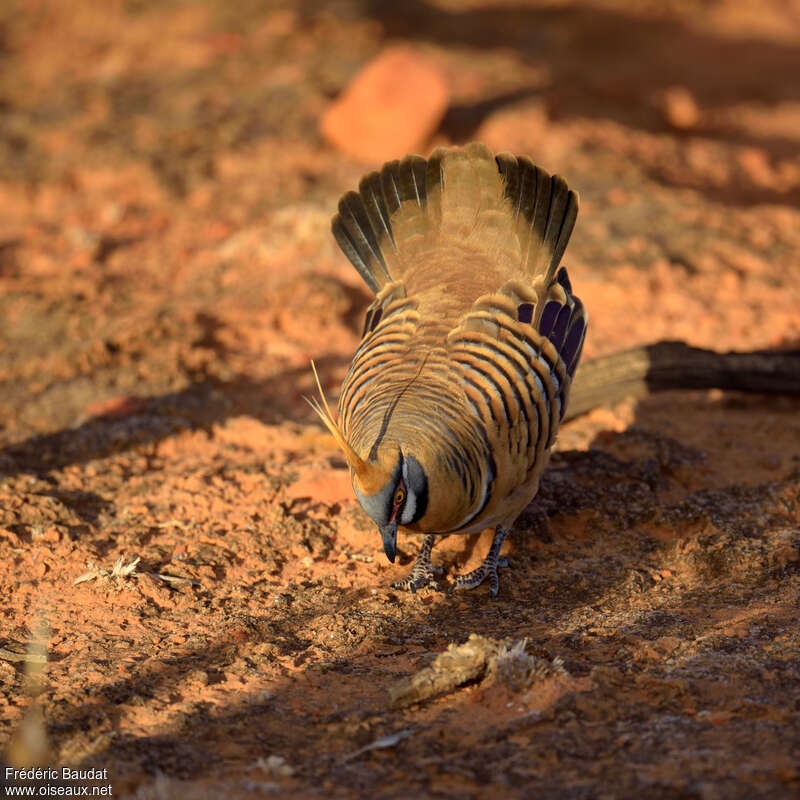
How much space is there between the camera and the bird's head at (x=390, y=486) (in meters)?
3.83

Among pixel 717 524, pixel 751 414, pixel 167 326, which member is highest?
pixel 167 326

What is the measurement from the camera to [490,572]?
4.66 m

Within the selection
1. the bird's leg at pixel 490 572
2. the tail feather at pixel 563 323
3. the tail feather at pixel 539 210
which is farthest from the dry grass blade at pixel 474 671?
the tail feather at pixel 539 210

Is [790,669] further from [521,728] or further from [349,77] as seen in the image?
[349,77]

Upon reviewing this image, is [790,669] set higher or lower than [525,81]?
lower

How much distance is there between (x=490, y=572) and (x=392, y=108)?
19.7 feet

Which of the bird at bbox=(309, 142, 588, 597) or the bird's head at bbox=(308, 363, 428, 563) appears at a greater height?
the bird at bbox=(309, 142, 588, 597)

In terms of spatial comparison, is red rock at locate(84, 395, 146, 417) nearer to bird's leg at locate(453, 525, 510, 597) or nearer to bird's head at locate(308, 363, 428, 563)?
bird's leg at locate(453, 525, 510, 597)

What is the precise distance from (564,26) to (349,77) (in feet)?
15.5

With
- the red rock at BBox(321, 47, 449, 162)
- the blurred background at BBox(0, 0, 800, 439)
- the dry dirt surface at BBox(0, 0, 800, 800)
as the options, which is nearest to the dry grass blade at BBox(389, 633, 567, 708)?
the dry dirt surface at BBox(0, 0, 800, 800)

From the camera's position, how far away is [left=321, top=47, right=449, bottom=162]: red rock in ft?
31.2

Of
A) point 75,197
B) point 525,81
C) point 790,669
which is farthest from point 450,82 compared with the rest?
point 790,669

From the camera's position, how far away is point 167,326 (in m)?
7.27

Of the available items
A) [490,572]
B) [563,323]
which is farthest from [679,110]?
[490,572]
